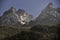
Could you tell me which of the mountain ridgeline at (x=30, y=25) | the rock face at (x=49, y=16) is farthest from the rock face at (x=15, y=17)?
the rock face at (x=49, y=16)

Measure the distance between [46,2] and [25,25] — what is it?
1.88 meters

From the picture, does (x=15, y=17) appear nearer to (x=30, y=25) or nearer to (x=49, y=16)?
(x=30, y=25)

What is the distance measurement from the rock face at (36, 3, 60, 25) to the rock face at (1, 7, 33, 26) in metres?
0.67

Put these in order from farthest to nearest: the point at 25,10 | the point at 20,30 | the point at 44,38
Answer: the point at 25,10 → the point at 20,30 → the point at 44,38

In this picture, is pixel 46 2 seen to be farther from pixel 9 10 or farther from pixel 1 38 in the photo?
pixel 1 38

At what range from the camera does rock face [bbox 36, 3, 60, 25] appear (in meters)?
9.77

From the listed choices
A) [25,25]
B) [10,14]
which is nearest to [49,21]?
[25,25]

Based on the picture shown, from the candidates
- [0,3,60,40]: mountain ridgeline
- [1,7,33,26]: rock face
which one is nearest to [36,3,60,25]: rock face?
[0,3,60,40]: mountain ridgeline

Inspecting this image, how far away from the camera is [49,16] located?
32.8 ft

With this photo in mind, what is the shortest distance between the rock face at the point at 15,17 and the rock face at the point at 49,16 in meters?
0.67

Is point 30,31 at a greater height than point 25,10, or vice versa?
point 25,10

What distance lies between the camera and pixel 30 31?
893 cm

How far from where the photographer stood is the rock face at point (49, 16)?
977 centimetres

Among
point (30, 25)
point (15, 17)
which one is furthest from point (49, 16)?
point (15, 17)
